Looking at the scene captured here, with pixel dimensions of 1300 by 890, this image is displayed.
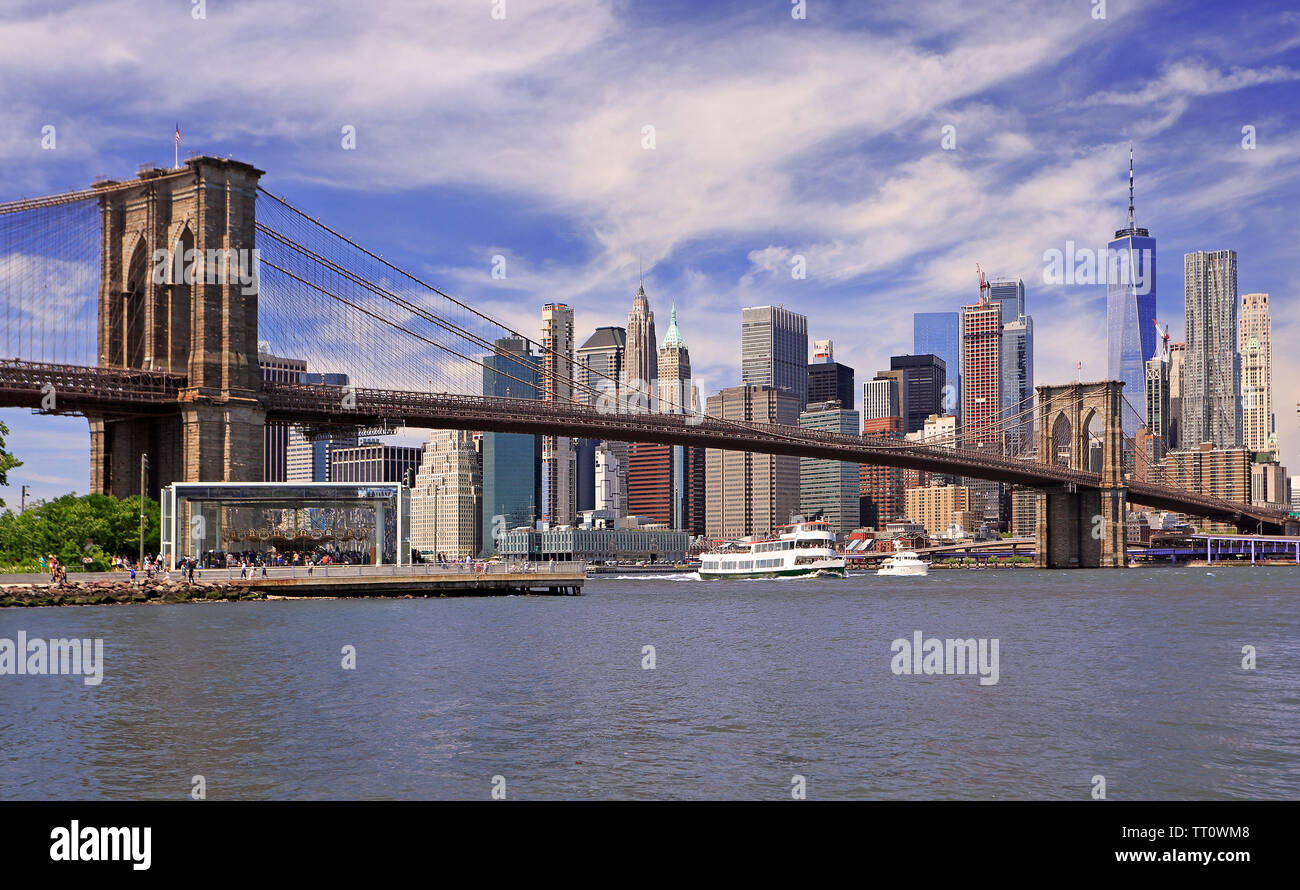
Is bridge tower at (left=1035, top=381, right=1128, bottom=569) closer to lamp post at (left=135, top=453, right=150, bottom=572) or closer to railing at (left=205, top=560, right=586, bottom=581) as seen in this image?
railing at (left=205, top=560, right=586, bottom=581)

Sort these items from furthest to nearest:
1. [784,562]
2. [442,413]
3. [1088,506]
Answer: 1. [1088,506]
2. [784,562]
3. [442,413]

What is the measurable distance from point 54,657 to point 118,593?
2405 centimetres

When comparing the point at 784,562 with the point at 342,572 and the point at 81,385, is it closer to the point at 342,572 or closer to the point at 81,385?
the point at 342,572

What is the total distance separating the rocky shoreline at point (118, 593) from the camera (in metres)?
49.9

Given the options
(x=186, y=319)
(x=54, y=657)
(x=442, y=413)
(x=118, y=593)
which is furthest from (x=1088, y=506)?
(x=54, y=657)

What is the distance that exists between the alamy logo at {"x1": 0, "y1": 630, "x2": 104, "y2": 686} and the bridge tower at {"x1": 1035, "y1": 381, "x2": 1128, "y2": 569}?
10893 cm

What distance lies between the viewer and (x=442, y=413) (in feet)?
241

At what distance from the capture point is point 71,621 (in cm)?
4197

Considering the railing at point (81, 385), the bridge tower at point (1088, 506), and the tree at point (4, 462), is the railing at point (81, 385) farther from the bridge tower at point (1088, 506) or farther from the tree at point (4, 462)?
the bridge tower at point (1088, 506)

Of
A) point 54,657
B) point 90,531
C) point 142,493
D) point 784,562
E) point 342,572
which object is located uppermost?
point 142,493
